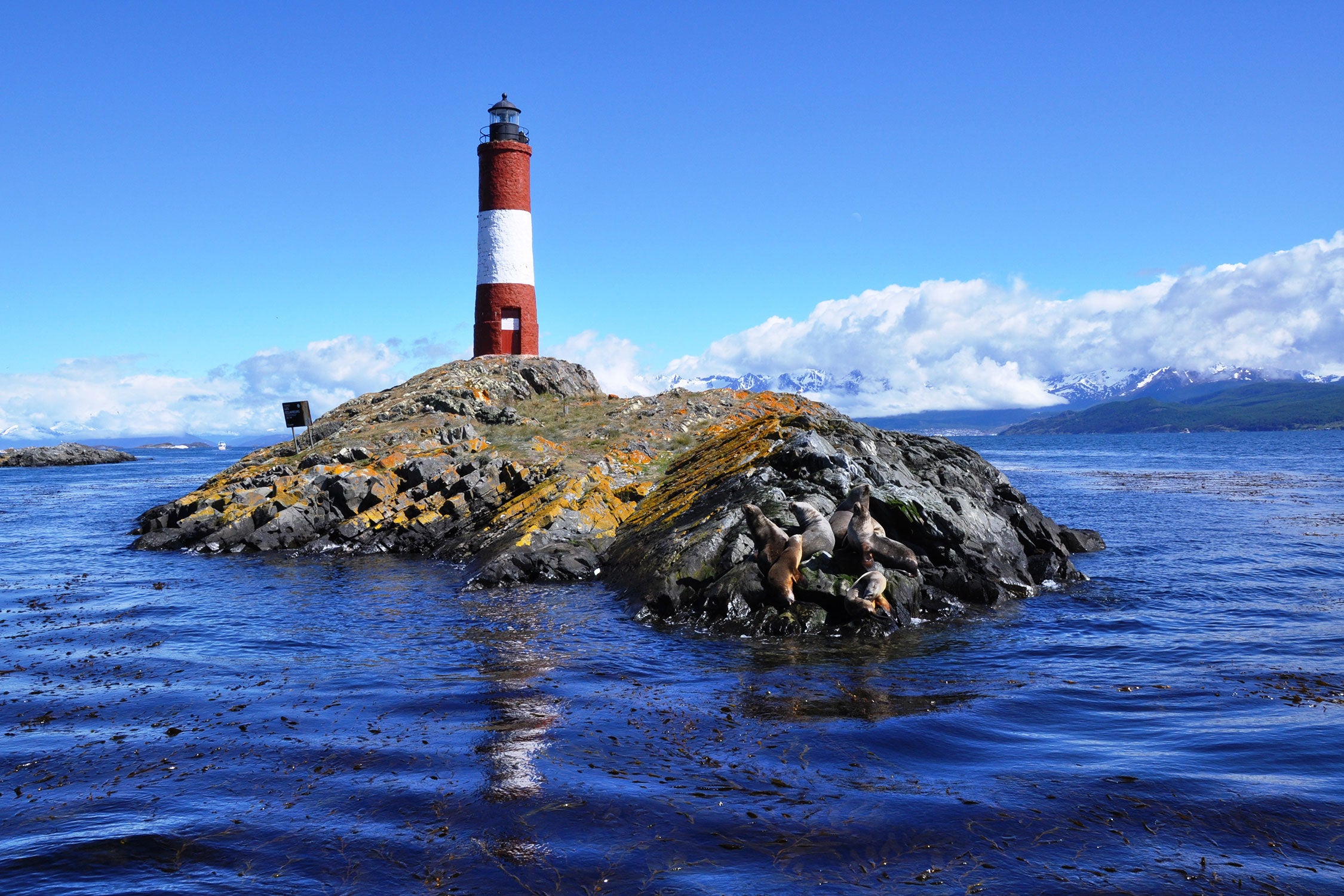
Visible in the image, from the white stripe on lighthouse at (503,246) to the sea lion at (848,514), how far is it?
2947 cm

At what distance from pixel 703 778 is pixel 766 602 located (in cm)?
781

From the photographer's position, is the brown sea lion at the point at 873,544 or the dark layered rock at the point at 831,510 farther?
the brown sea lion at the point at 873,544

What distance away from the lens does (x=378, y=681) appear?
13250 mm

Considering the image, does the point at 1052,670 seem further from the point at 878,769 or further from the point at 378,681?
the point at 378,681

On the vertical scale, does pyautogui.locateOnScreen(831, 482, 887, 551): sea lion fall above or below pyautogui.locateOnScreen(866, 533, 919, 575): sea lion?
above

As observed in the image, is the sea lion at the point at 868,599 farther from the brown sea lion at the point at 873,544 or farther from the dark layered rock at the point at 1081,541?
the dark layered rock at the point at 1081,541

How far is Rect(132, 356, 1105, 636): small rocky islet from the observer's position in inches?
688

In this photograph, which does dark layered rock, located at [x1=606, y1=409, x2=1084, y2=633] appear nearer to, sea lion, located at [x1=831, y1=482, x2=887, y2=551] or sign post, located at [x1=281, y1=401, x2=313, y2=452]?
sea lion, located at [x1=831, y1=482, x2=887, y2=551]

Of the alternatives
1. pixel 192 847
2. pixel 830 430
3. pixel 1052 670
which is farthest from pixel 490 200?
pixel 192 847

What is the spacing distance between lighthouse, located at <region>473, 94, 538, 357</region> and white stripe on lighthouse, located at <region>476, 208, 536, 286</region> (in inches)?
1.2

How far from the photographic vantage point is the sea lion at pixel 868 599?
16.3 metres

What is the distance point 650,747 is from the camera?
33.6ft

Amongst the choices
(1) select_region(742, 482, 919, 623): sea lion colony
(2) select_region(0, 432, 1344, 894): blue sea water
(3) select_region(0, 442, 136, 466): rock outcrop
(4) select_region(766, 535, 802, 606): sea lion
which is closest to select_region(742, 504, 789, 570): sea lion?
(1) select_region(742, 482, 919, 623): sea lion colony

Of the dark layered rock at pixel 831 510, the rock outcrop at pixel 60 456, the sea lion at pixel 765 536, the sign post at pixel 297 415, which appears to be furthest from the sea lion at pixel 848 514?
the rock outcrop at pixel 60 456
